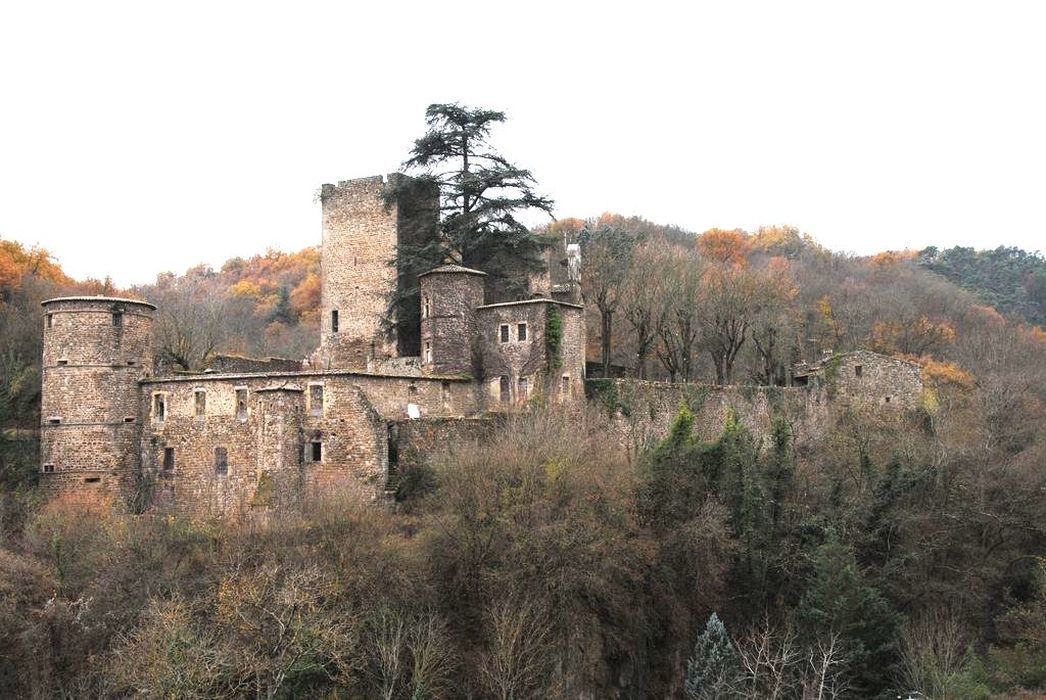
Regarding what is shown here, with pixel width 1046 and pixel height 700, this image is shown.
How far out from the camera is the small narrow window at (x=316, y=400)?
115 ft

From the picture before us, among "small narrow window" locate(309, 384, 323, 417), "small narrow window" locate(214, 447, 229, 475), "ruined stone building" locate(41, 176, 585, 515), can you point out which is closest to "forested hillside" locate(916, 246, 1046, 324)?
"ruined stone building" locate(41, 176, 585, 515)

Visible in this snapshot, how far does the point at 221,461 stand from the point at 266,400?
2.25 metres

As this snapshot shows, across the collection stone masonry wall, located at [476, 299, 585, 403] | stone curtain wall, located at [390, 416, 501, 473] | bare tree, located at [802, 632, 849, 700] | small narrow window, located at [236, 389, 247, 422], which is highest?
stone masonry wall, located at [476, 299, 585, 403]

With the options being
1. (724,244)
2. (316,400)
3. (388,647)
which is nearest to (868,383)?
(316,400)

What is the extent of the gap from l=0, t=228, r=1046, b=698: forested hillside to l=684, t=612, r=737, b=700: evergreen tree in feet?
0.24

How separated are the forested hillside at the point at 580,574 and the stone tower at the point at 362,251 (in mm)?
5748

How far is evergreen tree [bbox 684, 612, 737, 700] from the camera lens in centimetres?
3164

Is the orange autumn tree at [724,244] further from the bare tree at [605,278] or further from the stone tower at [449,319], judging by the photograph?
the stone tower at [449,319]

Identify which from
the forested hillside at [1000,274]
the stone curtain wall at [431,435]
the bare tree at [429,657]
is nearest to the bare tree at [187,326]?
the stone curtain wall at [431,435]

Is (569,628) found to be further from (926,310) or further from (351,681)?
(926,310)

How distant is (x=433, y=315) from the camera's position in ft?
127

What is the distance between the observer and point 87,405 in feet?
119

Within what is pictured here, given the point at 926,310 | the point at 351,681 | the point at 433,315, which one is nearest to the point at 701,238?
the point at 926,310

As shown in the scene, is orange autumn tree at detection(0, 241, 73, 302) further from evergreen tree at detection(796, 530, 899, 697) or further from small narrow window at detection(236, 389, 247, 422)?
evergreen tree at detection(796, 530, 899, 697)
